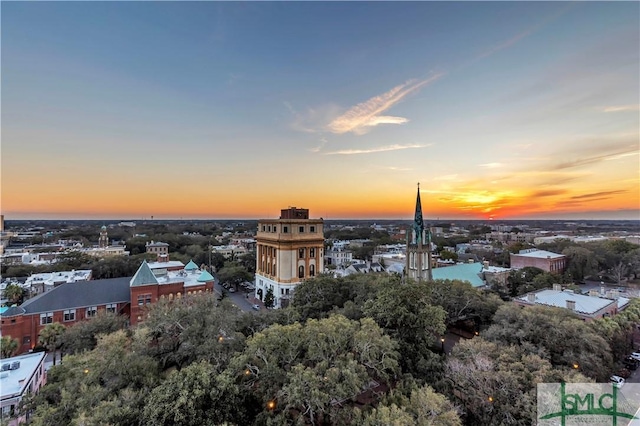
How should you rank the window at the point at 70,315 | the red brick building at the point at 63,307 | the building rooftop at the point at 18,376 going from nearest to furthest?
the building rooftop at the point at 18,376 → the red brick building at the point at 63,307 → the window at the point at 70,315

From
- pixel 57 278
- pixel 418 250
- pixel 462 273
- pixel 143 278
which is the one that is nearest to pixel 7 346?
pixel 143 278

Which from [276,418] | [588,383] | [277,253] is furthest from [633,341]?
[277,253]

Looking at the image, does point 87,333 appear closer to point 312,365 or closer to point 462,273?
point 312,365

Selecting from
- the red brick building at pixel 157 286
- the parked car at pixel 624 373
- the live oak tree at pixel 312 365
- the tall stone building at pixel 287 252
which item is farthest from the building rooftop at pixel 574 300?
the red brick building at pixel 157 286

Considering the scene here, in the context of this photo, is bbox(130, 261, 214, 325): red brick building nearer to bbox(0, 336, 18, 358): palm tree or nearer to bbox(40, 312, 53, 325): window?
bbox(40, 312, 53, 325): window

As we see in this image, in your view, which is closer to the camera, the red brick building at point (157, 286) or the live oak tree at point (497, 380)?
the live oak tree at point (497, 380)

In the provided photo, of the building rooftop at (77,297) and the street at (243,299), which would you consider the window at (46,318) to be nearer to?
the building rooftop at (77,297)

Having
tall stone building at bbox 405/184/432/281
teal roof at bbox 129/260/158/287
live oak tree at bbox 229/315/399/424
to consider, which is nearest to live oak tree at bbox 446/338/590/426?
live oak tree at bbox 229/315/399/424
